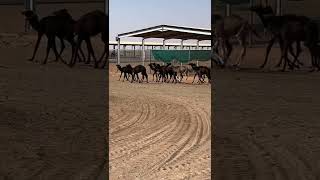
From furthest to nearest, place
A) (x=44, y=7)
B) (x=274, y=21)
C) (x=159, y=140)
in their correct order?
(x=274, y=21) < (x=44, y=7) < (x=159, y=140)

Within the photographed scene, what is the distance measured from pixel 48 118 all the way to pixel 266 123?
306cm

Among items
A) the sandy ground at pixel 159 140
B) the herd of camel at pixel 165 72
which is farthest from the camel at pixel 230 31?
the herd of camel at pixel 165 72

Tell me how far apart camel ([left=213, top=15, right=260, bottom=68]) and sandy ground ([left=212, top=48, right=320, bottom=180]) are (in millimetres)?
317

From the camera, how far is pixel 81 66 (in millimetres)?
8172

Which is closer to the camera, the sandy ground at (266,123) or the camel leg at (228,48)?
the sandy ground at (266,123)

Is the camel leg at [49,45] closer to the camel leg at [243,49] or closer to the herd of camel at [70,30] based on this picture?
the herd of camel at [70,30]

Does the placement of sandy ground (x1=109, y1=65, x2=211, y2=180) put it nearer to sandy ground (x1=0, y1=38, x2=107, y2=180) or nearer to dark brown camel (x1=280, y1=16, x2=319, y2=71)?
sandy ground (x1=0, y1=38, x2=107, y2=180)

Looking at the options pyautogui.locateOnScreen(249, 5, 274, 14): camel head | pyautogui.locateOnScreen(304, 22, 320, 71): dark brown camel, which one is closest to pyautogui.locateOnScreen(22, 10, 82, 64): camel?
pyautogui.locateOnScreen(249, 5, 274, 14): camel head

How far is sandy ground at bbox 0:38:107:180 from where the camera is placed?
169 inches

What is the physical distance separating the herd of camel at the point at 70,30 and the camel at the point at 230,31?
3.50 metres

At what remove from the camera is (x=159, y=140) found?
5840 millimetres

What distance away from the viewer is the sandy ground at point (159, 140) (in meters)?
4.36

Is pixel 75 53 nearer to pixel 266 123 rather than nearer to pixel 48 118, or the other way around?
pixel 48 118

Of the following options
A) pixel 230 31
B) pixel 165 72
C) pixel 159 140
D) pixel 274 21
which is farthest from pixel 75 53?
pixel 165 72
